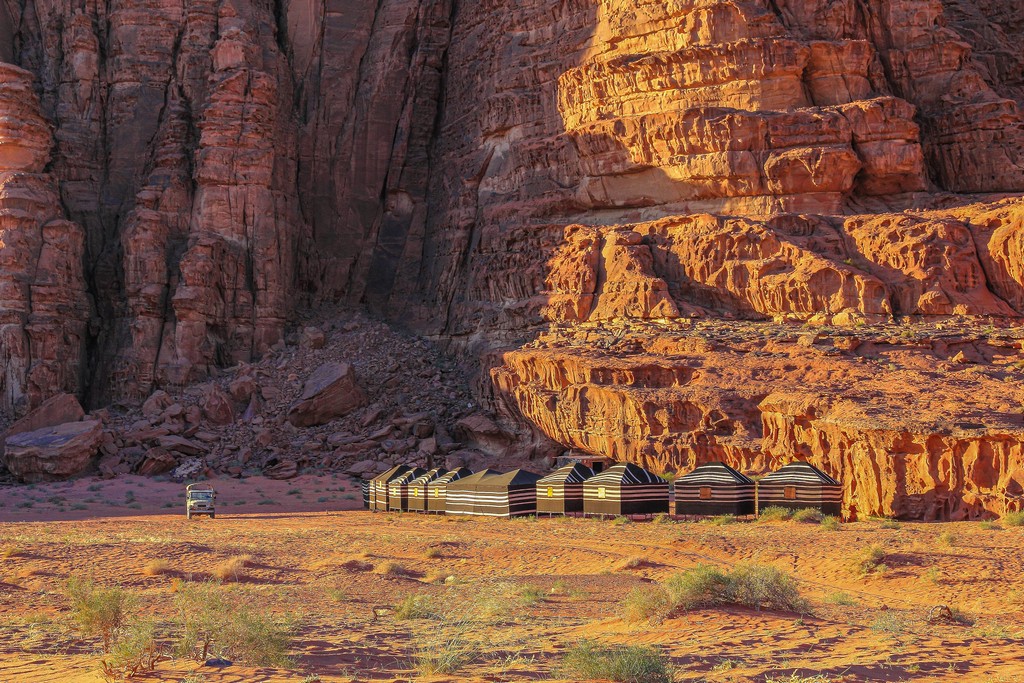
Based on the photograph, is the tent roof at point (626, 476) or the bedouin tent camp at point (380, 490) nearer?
the tent roof at point (626, 476)

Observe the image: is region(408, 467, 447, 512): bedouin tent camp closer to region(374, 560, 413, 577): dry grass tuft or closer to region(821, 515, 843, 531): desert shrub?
region(821, 515, 843, 531): desert shrub

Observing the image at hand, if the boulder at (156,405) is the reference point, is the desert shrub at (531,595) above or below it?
below

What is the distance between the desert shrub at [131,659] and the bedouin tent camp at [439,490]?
21.4 meters

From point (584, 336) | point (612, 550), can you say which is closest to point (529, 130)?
point (584, 336)

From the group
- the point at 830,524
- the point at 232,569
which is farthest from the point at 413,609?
the point at 830,524

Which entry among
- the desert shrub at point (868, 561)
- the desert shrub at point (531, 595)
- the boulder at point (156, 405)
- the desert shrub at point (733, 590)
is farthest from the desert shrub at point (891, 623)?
the boulder at point (156, 405)

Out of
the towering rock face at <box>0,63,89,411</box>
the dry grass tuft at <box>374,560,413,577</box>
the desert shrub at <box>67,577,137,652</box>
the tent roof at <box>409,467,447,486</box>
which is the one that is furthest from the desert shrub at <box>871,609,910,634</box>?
the towering rock face at <box>0,63,89,411</box>

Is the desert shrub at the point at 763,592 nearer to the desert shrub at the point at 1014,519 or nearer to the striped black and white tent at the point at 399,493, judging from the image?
the desert shrub at the point at 1014,519

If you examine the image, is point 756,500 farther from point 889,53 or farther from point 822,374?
point 889,53

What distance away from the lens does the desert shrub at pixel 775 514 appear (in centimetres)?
2777

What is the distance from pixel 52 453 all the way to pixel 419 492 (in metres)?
18.7

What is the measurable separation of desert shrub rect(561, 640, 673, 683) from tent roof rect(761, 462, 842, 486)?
18.0 metres

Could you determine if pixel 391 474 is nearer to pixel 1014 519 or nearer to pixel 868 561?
pixel 1014 519

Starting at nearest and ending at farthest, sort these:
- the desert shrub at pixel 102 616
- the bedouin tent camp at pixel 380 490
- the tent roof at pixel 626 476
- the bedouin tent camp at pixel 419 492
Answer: the desert shrub at pixel 102 616 → the tent roof at pixel 626 476 → the bedouin tent camp at pixel 419 492 → the bedouin tent camp at pixel 380 490
